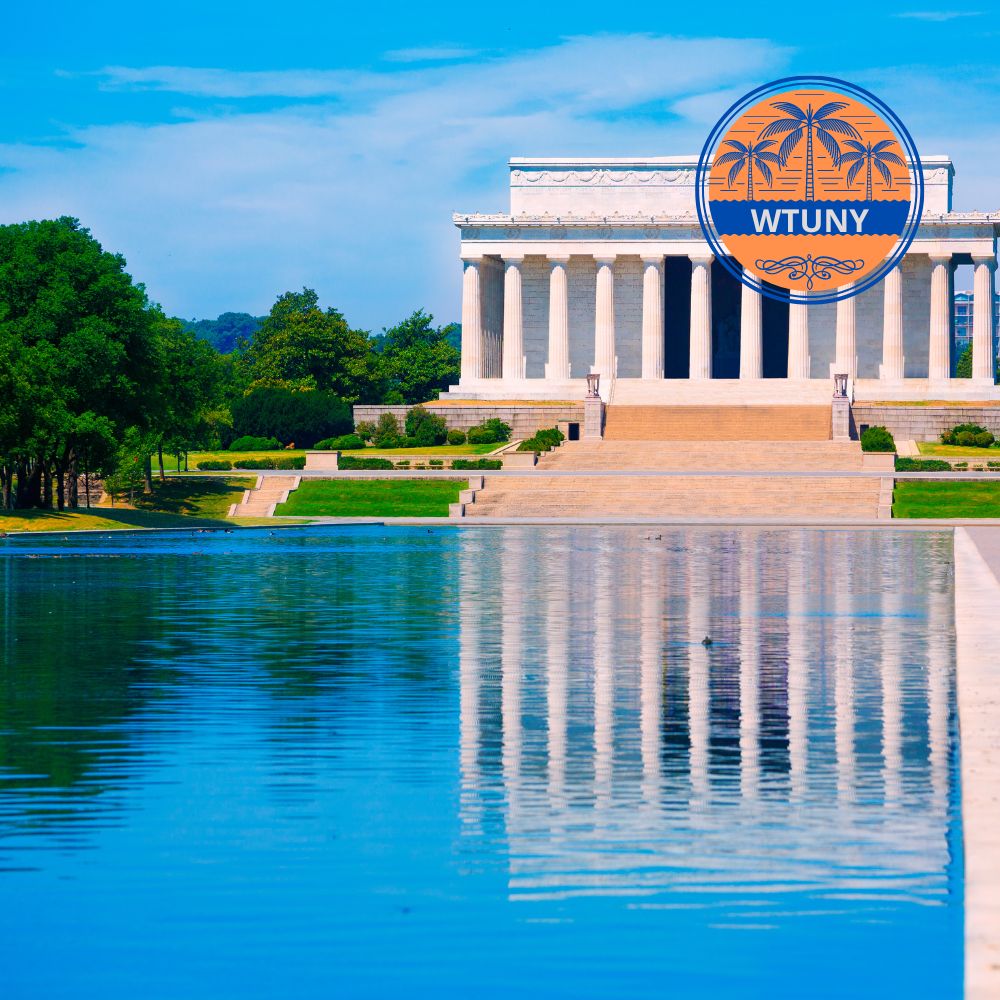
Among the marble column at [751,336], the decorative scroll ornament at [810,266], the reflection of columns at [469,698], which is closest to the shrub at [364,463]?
the decorative scroll ornament at [810,266]

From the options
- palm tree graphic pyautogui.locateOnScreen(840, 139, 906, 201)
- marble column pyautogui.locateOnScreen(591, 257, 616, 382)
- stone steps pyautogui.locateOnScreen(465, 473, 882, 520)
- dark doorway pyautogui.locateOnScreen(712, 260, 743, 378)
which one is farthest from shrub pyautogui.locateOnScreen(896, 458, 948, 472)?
dark doorway pyautogui.locateOnScreen(712, 260, 743, 378)

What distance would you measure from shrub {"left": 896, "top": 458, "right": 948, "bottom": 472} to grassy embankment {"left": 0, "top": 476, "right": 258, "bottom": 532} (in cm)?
3129

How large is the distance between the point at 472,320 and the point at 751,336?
A: 64.8 feet

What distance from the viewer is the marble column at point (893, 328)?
12144cm

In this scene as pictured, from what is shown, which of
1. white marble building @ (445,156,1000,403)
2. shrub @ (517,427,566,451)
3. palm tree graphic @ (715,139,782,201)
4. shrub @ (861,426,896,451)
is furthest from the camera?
white marble building @ (445,156,1000,403)

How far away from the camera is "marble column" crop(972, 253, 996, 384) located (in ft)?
392

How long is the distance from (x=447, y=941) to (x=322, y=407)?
10864 centimetres

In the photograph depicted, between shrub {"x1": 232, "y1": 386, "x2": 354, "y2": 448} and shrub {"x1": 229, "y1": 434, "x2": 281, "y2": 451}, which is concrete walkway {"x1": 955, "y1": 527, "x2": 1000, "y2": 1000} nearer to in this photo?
shrub {"x1": 229, "y1": 434, "x2": 281, "y2": 451}

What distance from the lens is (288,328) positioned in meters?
142

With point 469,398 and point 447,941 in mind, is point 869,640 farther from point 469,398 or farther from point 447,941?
point 469,398

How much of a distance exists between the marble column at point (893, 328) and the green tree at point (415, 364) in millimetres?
39781

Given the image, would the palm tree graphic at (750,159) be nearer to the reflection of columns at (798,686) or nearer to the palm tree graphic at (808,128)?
the palm tree graphic at (808,128)

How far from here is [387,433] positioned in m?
109

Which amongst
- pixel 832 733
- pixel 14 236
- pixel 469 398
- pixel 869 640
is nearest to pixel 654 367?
pixel 469 398
